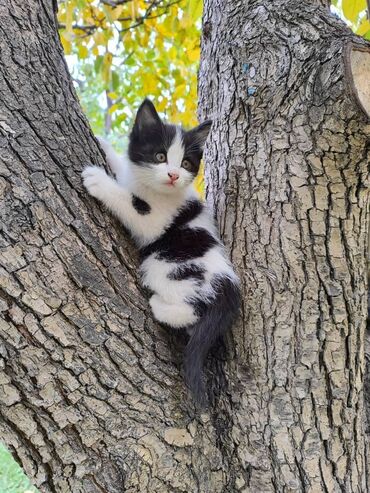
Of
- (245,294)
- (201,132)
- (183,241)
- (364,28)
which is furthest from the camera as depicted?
(364,28)

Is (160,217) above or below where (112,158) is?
below

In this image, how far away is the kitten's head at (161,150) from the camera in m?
1.85

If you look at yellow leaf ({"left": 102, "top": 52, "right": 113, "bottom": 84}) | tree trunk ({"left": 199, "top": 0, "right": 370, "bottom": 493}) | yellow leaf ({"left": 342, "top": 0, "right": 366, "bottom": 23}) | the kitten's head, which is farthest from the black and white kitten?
yellow leaf ({"left": 102, "top": 52, "right": 113, "bottom": 84})

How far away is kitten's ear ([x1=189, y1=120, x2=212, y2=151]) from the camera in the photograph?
185cm

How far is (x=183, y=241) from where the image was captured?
178 centimetres

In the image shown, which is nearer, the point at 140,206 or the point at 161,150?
the point at 140,206

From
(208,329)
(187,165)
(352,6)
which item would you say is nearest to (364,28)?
(352,6)

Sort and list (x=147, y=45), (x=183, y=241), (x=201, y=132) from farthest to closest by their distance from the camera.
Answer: (x=147, y=45), (x=201, y=132), (x=183, y=241)

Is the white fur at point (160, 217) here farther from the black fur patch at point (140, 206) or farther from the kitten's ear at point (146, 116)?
the kitten's ear at point (146, 116)

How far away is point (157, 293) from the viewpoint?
1549 millimetres

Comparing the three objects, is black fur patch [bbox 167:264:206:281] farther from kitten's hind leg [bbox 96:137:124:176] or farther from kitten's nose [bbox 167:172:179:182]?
kitten's hind leg [bbox 96:137:124:176]

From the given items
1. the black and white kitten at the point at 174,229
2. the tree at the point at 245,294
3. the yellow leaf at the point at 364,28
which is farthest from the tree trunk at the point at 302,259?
the yellow leaf at the point at 364,28

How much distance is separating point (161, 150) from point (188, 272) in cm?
56

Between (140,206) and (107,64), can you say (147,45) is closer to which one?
(107,64)
